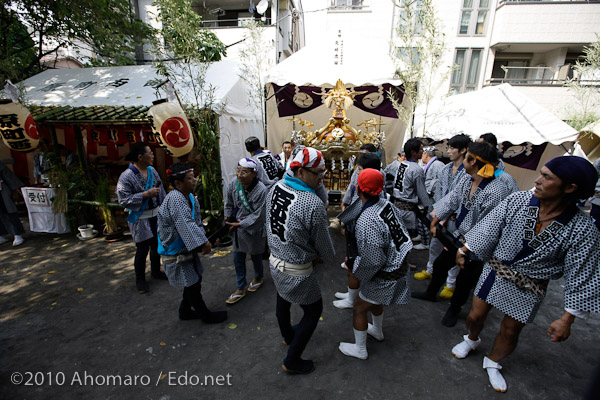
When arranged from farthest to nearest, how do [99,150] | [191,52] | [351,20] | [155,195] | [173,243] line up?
[351,20]
[99,150]
[191,52]
[155,195]
[173,243]

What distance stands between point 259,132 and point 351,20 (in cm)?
665

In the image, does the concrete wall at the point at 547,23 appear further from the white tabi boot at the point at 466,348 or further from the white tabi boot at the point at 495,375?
the white tabi boot at the point at 495,375

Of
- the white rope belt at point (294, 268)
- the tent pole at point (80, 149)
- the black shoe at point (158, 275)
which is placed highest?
the tent pole at point (80, 149)

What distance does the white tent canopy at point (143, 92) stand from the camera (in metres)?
6.29

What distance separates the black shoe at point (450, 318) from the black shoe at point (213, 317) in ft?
8.81

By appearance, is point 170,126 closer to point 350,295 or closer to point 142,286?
point 142,286

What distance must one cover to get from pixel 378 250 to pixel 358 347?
1201 mm

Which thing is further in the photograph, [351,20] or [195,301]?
[351,20]

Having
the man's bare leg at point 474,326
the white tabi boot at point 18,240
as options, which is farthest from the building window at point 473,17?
the white tabi boot at point 18,240

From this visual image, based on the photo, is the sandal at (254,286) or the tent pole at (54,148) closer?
the sandal at (254,286)

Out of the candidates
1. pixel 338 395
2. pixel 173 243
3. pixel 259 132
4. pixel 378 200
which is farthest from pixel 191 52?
pixel 338 395

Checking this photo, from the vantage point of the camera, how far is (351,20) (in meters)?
11.4

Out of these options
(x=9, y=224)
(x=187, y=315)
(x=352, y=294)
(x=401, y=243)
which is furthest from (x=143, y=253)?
(x=9, y=224)

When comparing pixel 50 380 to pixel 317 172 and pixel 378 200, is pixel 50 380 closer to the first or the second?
pixel 317 172
